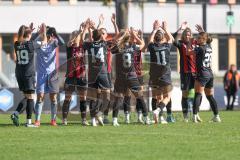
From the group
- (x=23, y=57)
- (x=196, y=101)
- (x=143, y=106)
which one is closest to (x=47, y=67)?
(x=23, y=57)

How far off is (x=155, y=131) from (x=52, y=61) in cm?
382

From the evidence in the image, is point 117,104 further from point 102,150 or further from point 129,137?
point 102,150

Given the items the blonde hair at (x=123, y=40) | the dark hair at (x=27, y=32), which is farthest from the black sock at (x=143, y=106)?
the dark hair at (x=27, y=32)

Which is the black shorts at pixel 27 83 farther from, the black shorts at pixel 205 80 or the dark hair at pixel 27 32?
the black shorts at pixel 205 80

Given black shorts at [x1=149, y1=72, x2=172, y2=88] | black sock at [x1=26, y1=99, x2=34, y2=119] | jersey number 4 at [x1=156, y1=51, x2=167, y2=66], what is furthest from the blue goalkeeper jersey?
black shorts at [x1=149, y1=72, x2=172, y2=88]

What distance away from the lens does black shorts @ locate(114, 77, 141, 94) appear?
21500 mm

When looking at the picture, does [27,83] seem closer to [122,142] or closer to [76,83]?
[76,83]

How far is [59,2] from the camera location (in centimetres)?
6272

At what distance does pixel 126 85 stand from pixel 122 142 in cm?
540

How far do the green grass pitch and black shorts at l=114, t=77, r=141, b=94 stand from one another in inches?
44.5

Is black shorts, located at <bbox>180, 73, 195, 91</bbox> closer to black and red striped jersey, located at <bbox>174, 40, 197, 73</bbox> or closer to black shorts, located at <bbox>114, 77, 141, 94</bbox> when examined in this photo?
black and red striped jersey, located at <bbox>174, 40, 197, 73</bbox>

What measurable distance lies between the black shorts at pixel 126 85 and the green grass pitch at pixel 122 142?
113 centimetres

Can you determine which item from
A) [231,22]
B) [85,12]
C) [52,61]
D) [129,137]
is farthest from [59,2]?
[129,137]

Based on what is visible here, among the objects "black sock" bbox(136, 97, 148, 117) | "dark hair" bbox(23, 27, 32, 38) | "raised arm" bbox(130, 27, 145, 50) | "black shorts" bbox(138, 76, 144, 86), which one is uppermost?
"dark hair" bbox(23, 27, 32, 38)
